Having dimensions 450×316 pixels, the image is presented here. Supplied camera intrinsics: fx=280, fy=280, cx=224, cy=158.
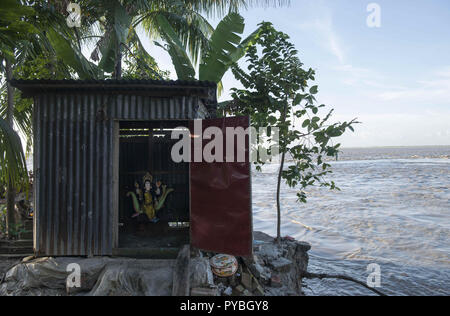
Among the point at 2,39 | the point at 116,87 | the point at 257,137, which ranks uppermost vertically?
the point at 2,39

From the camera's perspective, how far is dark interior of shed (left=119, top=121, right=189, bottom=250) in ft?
22.8

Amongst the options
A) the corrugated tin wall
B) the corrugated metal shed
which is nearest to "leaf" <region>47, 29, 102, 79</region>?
the corrugated metal shed

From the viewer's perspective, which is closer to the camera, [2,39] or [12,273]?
[12,273]

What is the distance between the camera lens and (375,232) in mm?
12836

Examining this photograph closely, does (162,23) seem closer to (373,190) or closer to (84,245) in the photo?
(84,245)

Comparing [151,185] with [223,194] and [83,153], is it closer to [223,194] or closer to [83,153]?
[83,153]

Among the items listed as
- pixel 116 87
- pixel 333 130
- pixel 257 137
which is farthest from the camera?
pixel 257 137

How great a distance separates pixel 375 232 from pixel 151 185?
35.5 ft

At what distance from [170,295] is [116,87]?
386 centimetres

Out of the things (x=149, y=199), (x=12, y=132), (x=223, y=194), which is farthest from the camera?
(x=149, y=199)

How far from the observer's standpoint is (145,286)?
4.63 m

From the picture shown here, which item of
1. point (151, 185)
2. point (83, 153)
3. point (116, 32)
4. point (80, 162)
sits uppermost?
point (116, 32)

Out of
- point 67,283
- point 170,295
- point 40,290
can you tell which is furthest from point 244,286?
point 40,290

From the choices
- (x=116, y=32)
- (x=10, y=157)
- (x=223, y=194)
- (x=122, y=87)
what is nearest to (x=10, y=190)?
(x=10, y=157)
